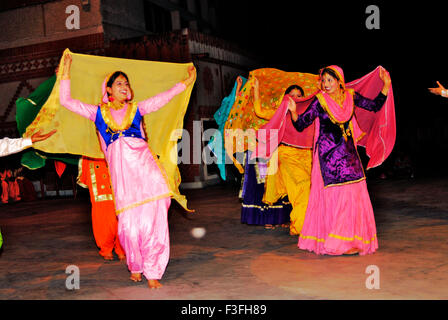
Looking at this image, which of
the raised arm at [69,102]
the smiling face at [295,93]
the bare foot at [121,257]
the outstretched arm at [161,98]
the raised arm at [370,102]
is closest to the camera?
the raised arm at [69,102]

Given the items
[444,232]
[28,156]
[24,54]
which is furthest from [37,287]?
[24,54]

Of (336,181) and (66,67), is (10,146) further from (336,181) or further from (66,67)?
(336,181)

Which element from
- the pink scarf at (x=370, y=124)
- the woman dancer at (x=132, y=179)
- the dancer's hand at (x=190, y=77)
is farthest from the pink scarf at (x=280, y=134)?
the woman dancer at (x=132, y=179)

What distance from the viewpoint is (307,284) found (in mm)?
4137

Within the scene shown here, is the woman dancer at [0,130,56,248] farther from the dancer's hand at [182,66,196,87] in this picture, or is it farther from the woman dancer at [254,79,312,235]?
the woman dancer at [254,79,312,235]

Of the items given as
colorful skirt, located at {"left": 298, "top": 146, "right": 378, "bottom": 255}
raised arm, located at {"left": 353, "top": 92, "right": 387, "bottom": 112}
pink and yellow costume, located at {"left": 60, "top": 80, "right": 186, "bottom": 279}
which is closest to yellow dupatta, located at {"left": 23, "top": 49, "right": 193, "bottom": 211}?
pink and yellow costume, located at {"left": 60, "top": 80, "right": 186, "bottom": 279}

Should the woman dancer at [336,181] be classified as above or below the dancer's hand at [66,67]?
below

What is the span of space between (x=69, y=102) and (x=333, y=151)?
102 inches

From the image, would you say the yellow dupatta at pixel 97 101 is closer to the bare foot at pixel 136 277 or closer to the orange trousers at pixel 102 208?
the bare foot at pixel 136 277

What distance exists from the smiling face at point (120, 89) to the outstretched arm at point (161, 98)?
0.51 feet

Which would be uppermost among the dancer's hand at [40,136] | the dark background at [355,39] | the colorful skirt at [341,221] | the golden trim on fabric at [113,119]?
the dark background at [355,39]

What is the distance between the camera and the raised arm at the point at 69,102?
14.9 feet
